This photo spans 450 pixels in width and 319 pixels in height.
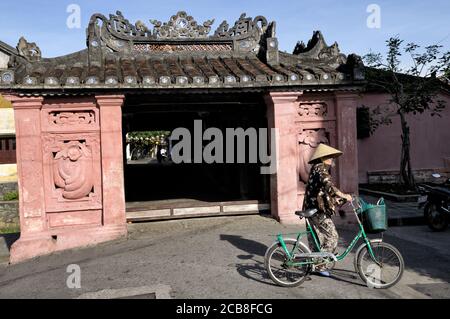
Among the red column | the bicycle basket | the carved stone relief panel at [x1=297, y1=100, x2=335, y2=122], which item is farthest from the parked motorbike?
the red column

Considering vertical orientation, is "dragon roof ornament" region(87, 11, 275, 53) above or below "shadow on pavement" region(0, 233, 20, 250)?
above

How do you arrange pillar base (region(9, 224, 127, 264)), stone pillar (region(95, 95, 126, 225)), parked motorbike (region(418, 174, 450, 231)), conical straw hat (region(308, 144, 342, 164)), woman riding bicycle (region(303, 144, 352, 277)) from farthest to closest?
parked motorbike (region(418, 174, 450, 231))
stone pillar (region(95, 95, 126, 225))
pillar base (region(9, 224, 127, 264))
conical straw hat (region(308, 144, 342, 164))
woman riding bicycle (region(303, 144, 352, 277))

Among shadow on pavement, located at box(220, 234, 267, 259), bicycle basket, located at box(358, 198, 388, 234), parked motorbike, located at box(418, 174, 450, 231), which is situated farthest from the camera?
parked motorbike, located at box(418, 174, 450, 231)

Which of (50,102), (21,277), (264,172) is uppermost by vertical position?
(50,102)

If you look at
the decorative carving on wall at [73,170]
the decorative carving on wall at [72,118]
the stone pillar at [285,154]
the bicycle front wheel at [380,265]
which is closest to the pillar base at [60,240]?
the decorative carving on wall at [73,170]

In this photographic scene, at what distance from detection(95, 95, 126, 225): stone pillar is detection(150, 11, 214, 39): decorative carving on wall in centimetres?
233

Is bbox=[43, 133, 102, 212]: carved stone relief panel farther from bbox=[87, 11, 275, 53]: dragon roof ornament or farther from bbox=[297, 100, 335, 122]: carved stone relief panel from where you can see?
bbox=[297, 100, 335, 122]: carved stone relief panel

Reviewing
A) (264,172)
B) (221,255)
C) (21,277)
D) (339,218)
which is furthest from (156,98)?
(339,218)

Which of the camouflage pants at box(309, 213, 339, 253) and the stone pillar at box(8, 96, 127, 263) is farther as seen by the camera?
the stone pillar at box(8, 96, 127, 263)

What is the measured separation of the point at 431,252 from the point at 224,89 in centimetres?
488

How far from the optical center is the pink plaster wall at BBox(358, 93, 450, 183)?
16.0 metres

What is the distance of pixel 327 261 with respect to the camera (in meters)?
5.26

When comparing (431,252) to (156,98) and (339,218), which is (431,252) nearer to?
(339,218)

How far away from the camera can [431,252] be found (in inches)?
278
